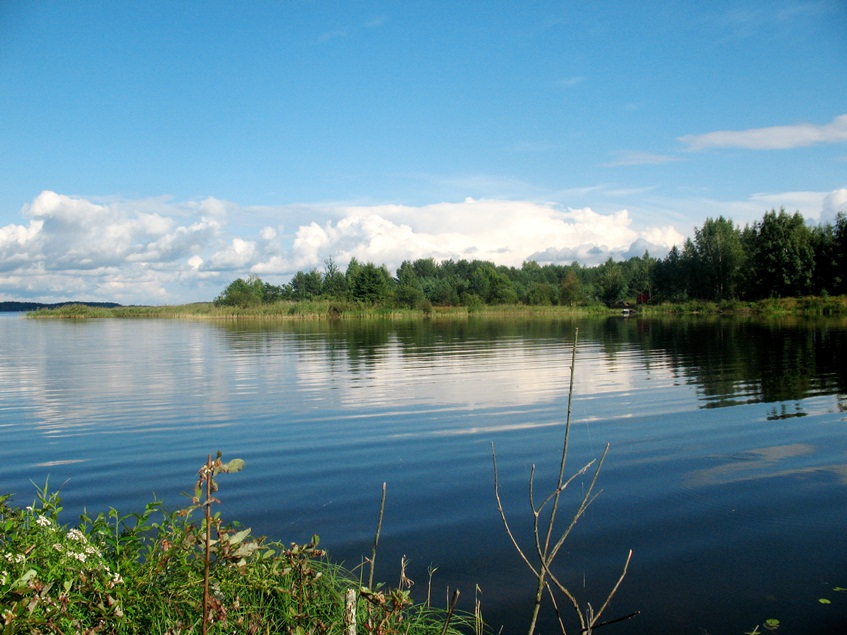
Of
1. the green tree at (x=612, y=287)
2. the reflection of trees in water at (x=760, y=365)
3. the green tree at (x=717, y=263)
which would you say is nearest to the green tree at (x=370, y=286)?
the green tree at (x=612, y=287)

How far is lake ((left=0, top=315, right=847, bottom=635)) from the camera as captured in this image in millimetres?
5086

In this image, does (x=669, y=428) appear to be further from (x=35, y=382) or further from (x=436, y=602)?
(x=35, y=382)

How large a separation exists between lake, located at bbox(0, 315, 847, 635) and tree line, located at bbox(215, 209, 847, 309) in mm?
53018

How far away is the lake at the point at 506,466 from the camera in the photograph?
5.09m

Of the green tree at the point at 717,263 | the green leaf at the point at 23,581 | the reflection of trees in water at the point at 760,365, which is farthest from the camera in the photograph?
the green tree at the point at 717,263

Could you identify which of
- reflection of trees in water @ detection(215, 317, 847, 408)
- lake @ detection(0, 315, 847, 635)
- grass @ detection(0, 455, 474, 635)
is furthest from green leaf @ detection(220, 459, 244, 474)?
reflection of trees in water @ detection(215, 317, 847, 408)

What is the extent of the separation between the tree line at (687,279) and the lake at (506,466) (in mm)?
53018

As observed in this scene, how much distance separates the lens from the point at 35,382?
1839 cm

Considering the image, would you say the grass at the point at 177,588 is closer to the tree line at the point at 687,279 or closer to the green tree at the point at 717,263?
the tree line at the point at 687,279

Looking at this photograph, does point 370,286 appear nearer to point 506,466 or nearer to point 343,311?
point 343,311

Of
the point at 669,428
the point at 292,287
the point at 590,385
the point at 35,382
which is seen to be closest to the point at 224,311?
the point at 292,287

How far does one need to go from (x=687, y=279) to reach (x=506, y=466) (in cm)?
8000

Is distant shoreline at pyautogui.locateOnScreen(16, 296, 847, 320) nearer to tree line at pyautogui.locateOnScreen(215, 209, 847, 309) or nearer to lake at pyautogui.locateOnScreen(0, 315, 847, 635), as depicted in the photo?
tree line at pyautogui.locateOnScreen(215, 209, 847, 309)

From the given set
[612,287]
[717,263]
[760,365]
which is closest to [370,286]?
[612,287]
